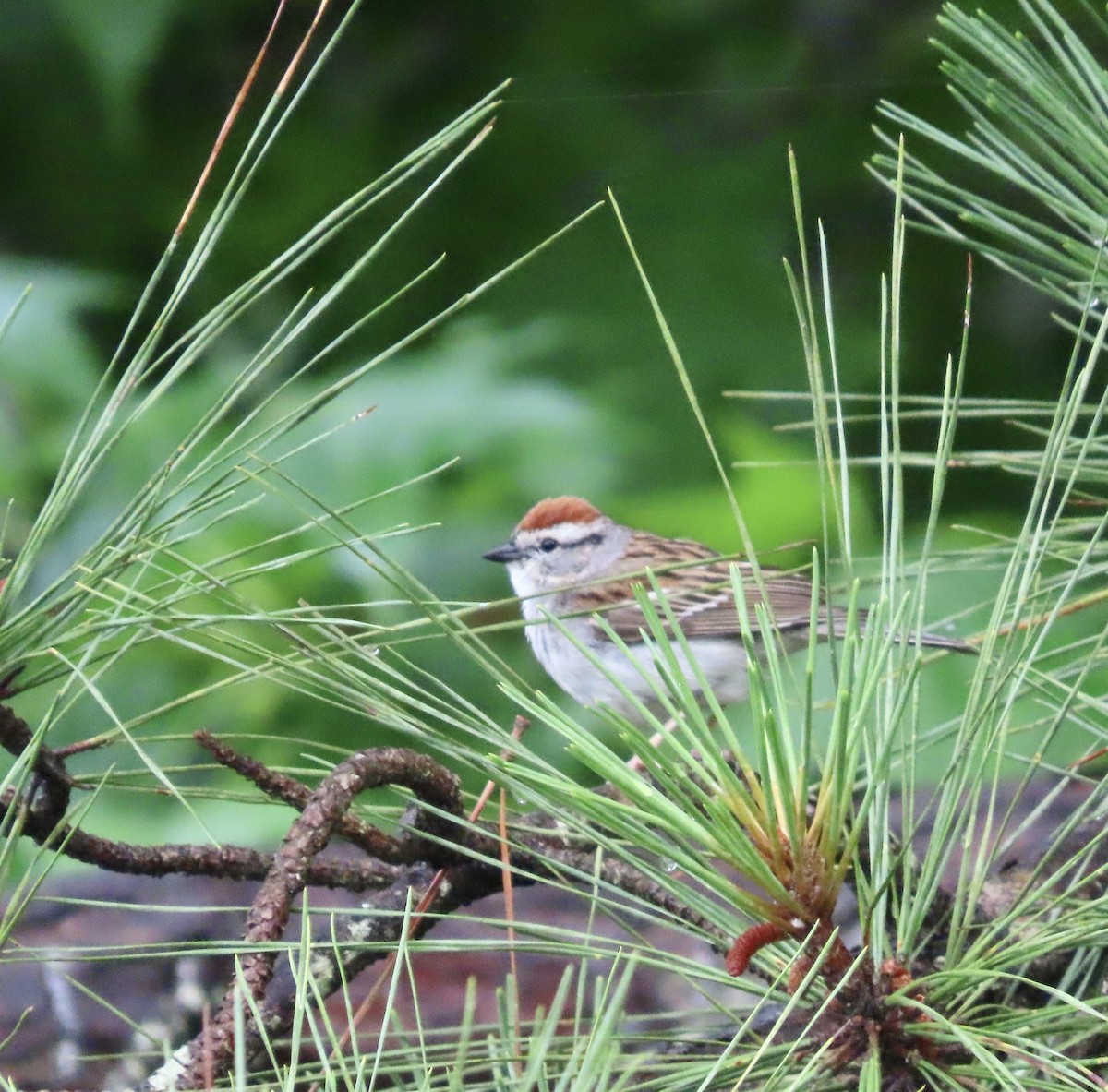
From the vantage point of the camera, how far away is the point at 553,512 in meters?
2.36

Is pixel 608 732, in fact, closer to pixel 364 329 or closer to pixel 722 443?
pixel 722 443

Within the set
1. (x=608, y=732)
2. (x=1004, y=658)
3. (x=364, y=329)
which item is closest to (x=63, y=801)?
(x=1004, y=658)

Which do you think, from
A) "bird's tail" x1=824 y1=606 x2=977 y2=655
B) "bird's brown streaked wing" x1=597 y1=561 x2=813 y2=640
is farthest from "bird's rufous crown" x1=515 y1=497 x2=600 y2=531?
"bird's tail" x1=824 y1=606 x2=977 y2=655

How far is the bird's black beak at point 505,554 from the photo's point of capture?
2.28m

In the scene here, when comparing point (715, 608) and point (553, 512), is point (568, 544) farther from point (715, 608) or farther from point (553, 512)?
point (715, 608)

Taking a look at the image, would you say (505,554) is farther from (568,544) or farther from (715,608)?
(715,608)

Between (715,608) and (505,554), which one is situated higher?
(505,554)

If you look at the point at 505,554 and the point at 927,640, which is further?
the point at 505,554

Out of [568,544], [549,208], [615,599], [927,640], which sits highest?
[549,208]

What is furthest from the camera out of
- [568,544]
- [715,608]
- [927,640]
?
[568,544]

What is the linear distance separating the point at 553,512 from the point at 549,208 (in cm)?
99

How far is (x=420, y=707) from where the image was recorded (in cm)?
66

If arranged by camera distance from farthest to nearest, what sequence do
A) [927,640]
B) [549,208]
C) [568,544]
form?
[549,208], [568,544], [927,640]

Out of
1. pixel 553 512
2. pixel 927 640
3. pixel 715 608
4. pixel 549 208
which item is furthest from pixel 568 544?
pixel 927 640
